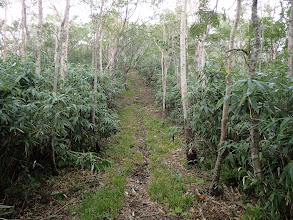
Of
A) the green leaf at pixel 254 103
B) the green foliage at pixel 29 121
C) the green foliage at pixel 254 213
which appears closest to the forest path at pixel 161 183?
the green foliage at pixel 254 213

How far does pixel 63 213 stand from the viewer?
2725mm

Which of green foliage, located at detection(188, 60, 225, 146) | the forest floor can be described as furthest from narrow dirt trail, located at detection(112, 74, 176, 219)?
green foliage, located at detection(188, 60, 225, 146)

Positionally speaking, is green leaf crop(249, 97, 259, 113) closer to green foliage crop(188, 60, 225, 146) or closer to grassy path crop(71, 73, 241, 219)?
green foliage crop(188, 60, 225, 146)

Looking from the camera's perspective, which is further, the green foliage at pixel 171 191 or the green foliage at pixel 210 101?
the green foliage at pixel 210 101

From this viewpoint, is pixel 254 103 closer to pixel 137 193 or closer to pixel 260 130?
pixel 260 130

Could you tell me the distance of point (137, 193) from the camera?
133 inches

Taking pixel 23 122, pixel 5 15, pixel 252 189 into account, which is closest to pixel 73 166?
pixel 23 122

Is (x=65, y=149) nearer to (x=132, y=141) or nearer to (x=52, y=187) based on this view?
(x=52, y=187)

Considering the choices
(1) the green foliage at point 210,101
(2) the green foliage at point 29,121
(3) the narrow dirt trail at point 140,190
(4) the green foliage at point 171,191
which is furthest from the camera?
(1) the green foliage at point 210,101

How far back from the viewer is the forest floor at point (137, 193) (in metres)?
2.73

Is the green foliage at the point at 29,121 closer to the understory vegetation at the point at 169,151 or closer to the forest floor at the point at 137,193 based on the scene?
the understory vegetation at the point at 169,151

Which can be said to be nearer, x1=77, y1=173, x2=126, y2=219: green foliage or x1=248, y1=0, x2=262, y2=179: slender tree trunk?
x1=248, y1=0, x2=262, y2=179: slender tree trunk

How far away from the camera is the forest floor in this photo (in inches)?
107

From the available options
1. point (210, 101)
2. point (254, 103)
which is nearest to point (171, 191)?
point (210, 101)
